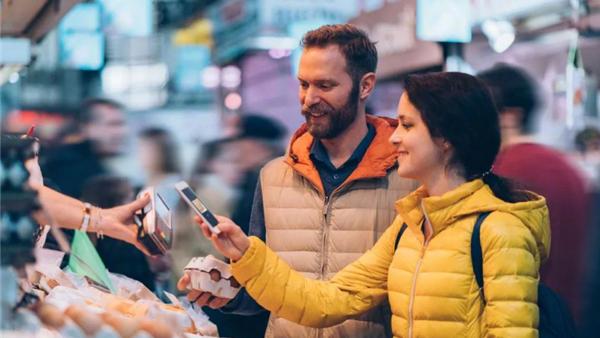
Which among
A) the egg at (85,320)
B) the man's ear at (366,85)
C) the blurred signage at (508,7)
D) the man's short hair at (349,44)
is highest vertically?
the blurred signage at (508,7)

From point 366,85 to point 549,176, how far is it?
1216mm

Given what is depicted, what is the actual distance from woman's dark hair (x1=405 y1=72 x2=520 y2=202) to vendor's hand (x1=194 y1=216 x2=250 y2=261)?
0.58 m

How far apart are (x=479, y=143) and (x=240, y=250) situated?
698 millimetres

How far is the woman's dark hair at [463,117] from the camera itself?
8.79 feet

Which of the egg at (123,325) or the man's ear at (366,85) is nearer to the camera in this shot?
the egg at (123,325)

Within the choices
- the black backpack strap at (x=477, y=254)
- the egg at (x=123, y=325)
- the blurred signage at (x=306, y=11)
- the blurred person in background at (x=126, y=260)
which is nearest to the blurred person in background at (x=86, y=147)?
the blurred person in background at (x=126, y=260)

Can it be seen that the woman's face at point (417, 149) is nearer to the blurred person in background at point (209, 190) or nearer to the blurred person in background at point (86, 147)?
the blurred person in background at point (209, 190)

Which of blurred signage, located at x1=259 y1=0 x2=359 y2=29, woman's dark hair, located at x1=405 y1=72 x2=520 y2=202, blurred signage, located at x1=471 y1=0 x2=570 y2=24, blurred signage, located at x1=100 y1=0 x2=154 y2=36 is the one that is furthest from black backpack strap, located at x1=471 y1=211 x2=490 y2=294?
blurred signage, located at x1=100 y1=0 x2=154 y2=36

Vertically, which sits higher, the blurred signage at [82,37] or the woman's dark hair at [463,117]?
the blurred signage at [82,37]

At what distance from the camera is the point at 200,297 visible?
3004mm

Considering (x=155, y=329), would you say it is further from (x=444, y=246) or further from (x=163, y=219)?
(x=163, y=219)

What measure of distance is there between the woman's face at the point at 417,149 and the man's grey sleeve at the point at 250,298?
0.74 meters

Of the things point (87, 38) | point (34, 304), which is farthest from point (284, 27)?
point (34, 304)

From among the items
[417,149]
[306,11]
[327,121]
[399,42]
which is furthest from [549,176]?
[306,11]
